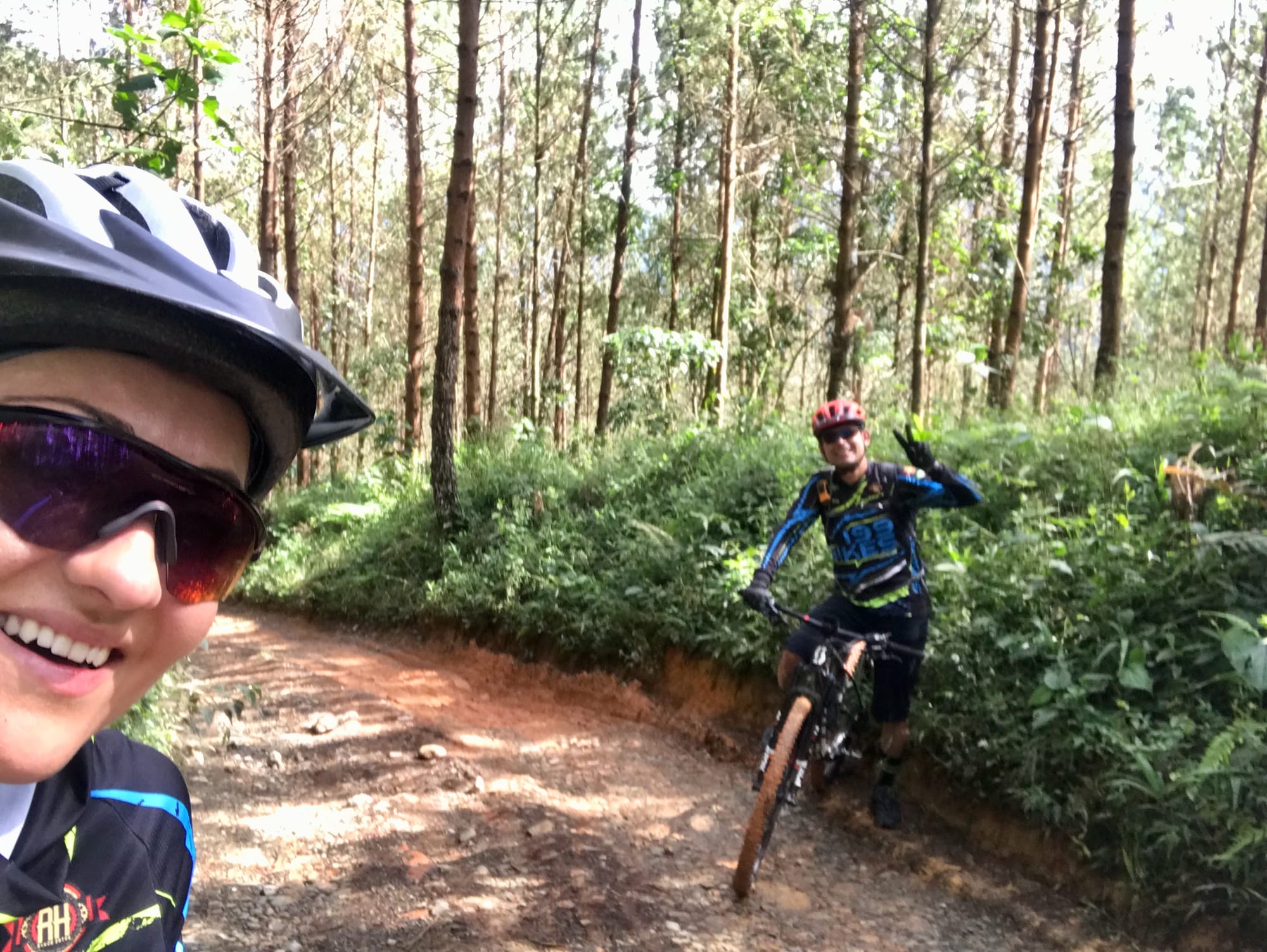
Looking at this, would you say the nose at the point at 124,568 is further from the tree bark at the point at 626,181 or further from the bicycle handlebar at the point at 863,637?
the tree bark at the point at 626,181

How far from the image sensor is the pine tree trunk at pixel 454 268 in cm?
965

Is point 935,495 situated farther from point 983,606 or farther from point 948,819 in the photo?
point 948,819

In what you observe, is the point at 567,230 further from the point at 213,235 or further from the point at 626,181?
the point at 213,235

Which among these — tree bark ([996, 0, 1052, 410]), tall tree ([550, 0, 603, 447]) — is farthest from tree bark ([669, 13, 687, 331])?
tree bark ([996, 0, 1052, 410])

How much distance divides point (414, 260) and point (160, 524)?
590 inches

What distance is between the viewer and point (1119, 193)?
27.9ft

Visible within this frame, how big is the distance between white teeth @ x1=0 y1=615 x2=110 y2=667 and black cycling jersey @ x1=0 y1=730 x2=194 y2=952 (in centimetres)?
27

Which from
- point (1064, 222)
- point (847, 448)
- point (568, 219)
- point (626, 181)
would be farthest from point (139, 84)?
point (568, 219)

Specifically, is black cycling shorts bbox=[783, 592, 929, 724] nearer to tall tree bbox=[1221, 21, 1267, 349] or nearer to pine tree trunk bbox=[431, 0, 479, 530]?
pine tree trunk bbox=[431, 0, 479, 530]

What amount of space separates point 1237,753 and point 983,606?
181 cm

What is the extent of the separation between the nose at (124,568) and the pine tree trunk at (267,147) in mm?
11703

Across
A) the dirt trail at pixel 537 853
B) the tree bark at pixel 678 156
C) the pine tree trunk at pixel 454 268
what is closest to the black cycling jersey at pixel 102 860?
the dirt trail at pixel 537 853

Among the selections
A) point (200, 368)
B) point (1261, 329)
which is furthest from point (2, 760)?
point (1261, 329)

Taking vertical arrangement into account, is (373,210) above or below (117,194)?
above
